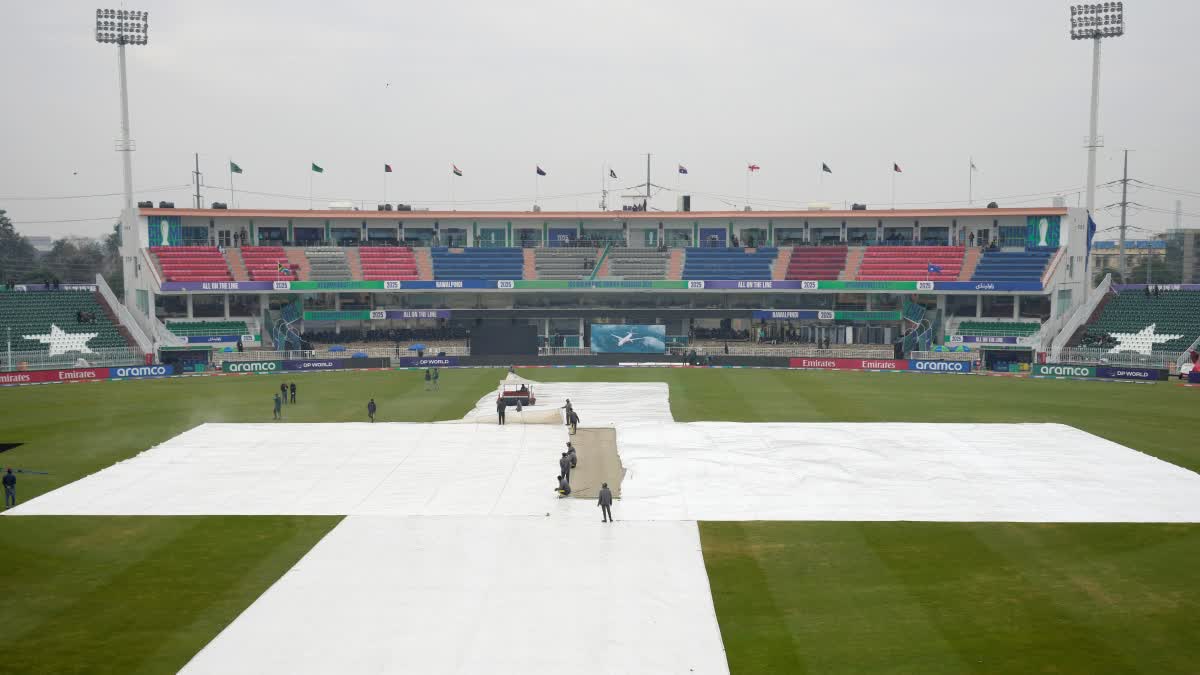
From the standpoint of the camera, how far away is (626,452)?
113 feet

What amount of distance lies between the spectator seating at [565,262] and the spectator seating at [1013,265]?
3332 cm

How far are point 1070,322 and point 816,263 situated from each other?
20870mm

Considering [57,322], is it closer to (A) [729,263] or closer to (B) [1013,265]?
(A) [729,263]

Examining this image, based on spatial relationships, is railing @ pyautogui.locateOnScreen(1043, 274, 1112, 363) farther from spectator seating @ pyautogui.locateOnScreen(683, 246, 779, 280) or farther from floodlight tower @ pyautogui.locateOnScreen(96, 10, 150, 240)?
floodlight tower @ pyautogui.locateOnScreen(96, 10, 150, 240)

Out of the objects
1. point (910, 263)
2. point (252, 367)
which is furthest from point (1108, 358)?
point (252, 367)

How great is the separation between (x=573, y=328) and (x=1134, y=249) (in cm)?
14700

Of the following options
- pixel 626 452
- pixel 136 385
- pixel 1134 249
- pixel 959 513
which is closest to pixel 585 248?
pixel 136 385

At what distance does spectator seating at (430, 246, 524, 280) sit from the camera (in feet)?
257

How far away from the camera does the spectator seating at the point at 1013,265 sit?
7238 centimetres

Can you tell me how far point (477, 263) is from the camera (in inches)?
3137

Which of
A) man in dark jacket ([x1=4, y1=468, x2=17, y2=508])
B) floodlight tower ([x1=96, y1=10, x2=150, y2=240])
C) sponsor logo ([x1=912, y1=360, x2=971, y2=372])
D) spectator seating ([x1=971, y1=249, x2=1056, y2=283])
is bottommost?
man in dark jacket ([x1=4, y1=468, x2=17, y2=508])

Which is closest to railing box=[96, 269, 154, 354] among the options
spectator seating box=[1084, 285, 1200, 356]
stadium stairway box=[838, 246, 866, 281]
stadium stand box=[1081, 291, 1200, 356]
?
stadium stairway box=[838, 246, 866, 281]

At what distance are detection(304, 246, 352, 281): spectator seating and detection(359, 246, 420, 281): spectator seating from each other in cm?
166

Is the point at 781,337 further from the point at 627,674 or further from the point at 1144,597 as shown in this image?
the point at 627,674
